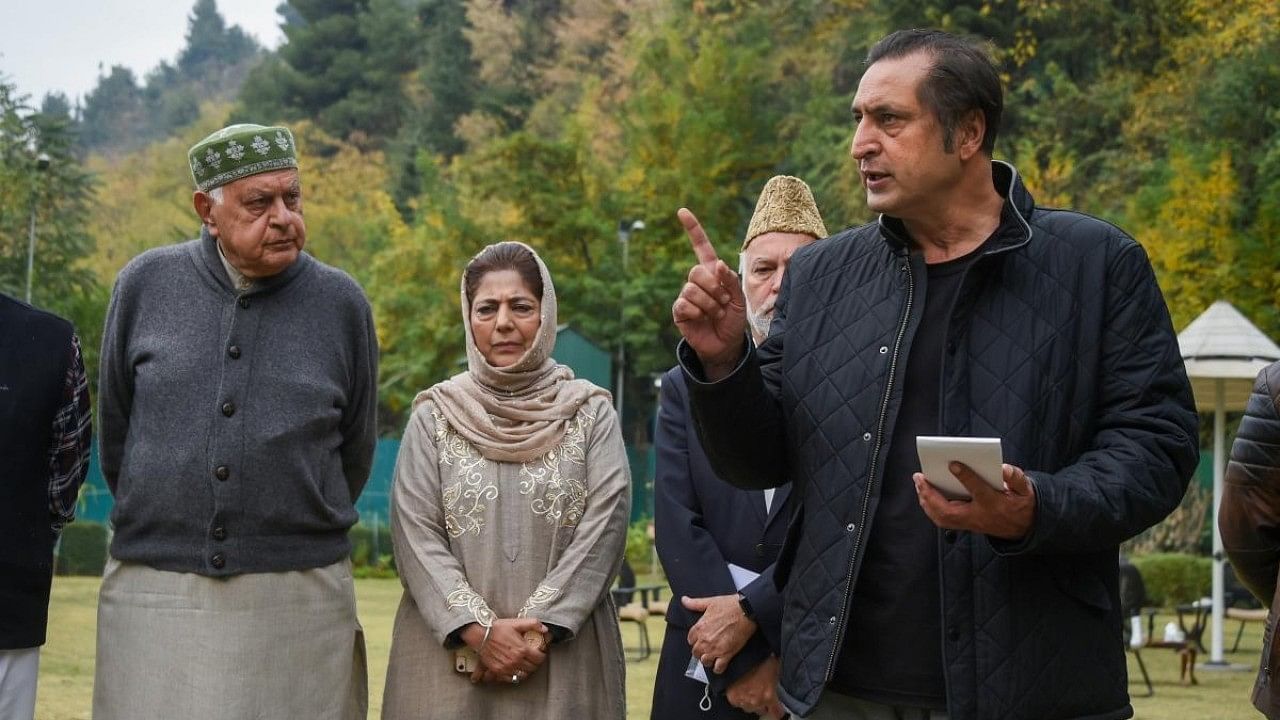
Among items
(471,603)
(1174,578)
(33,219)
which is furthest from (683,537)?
(33,219)

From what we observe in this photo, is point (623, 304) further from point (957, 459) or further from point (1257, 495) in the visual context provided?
point (957, 459)

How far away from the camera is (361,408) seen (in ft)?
16.5

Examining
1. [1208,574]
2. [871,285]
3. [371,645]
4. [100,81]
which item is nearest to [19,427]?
[871,285]

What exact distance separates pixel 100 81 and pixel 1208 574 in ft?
411

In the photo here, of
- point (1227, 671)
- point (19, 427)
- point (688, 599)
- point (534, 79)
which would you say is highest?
point (534, 79)

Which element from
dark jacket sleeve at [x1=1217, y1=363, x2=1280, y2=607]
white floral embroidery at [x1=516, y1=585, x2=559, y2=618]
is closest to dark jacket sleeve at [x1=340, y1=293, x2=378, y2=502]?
white floral embroidery at [x1=516, y1=585, x2=559, y2=618]

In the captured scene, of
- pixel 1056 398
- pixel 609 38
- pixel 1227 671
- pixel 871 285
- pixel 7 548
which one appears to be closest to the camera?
pixel 1056 398

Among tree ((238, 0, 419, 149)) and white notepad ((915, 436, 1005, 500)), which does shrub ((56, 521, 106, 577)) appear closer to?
white notepad ((915, 436, 1005, 500))

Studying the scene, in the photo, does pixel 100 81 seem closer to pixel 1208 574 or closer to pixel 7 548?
pixel 1208 574

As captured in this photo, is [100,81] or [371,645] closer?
[371,645]

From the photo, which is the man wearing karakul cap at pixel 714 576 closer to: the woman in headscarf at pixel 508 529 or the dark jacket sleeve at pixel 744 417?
the woman in headscarf at pixel 508 529

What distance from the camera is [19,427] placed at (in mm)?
4598

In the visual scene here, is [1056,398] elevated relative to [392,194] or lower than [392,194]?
lower

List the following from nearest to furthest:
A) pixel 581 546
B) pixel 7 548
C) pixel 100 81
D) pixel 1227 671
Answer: pixel 7 548 < pixel 581 546 < pixel 1227 671 < pixel 100 81
